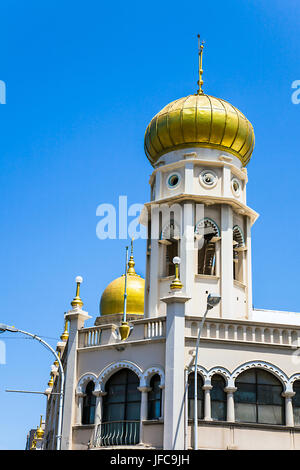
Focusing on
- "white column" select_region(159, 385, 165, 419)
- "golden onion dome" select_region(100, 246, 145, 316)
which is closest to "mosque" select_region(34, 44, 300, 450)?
"white column" select_region(159, 385, 165, 419)

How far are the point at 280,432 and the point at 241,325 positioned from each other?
3.76m

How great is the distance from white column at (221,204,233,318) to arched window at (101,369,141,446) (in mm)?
5098

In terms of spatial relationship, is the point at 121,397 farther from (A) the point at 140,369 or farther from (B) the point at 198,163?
(B) the point at 198,163

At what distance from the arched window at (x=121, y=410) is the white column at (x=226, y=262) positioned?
510 cm

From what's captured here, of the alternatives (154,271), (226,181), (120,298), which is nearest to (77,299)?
(154,271)

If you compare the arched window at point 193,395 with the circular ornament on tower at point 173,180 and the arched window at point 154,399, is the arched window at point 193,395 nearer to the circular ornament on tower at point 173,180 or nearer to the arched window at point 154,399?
the arched window at point 154,399

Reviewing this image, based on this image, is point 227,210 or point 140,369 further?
point 227,210

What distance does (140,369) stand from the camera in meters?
24.5

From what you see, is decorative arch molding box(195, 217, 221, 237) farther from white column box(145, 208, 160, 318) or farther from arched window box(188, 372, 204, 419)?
arched window box(188, 372, 204, 419)

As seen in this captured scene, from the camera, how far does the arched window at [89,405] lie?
25.3 metres

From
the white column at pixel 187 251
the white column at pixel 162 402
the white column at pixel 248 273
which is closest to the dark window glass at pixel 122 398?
the white column at pixel 162 402

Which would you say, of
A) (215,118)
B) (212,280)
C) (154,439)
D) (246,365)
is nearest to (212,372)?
(246,365)
